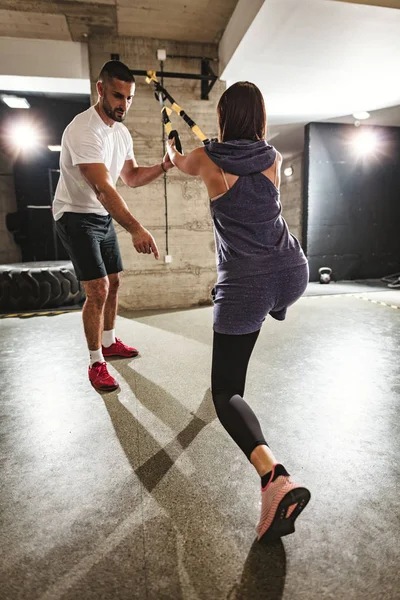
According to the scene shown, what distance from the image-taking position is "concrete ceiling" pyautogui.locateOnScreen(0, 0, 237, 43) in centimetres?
350

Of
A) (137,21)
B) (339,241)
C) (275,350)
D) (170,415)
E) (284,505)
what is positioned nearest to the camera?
(284,505)

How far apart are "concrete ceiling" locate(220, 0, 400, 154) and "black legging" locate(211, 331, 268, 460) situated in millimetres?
3141

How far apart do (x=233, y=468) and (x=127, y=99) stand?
2056 millimetres

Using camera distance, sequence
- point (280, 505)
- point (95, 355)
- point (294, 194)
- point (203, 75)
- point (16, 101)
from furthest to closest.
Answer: point (294, 194)
point (16, 101)
point (203, 75)
point (95, 355)
point (280, 505)

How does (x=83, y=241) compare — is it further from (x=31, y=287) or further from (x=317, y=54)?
(x=317, y=54)

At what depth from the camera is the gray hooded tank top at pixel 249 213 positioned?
1146 millimetres

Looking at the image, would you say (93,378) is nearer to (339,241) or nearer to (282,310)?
(282,310)

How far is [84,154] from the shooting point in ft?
6.47

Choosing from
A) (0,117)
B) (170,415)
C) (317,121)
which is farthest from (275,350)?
(0,117)

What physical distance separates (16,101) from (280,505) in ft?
22.9

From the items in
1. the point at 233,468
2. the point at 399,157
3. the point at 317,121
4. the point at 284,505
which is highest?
the point at 317,121

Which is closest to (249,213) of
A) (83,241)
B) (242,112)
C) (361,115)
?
Answer: (242,112)

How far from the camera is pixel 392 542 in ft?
3.43

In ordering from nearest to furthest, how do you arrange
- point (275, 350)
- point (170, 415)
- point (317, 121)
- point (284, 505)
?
point (284, 505) → point (170, 415) → point (275, 350) → point (317, 121)
